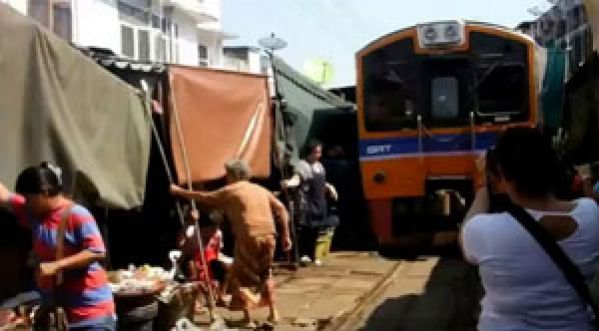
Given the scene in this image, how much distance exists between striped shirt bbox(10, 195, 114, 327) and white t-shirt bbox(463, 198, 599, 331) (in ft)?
7.03

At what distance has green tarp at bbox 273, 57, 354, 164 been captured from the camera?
41.3ft

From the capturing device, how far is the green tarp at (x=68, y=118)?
614cm

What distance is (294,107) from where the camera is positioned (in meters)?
13.1

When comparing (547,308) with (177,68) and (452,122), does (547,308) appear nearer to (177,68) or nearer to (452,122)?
(177,68)

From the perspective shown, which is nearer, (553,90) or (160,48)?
(553,90)

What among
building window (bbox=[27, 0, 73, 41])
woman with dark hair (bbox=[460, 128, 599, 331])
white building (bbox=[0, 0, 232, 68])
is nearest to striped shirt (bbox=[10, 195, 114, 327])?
woman with dark hair (bbox=[460, 128, 599, 331])

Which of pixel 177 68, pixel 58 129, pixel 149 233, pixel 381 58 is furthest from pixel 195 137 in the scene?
pixel 381 58

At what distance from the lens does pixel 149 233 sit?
10.6m

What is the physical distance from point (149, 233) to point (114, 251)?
44 centimetres

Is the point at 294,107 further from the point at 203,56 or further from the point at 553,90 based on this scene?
the point at 203,56

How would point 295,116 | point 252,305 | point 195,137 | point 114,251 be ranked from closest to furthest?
1. point 252,305
2. point 195,137
3. point 114,251
4. point 295,116

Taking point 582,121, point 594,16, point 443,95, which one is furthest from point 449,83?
point 594,16

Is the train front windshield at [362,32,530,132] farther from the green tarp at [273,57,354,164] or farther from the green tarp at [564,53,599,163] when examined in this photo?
the green tarp at [564,53,599,163]

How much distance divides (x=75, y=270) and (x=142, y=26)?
62.5ft
